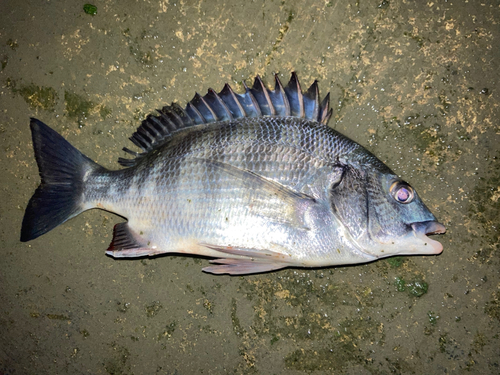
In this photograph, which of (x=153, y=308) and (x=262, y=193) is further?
(x=153, y=308)

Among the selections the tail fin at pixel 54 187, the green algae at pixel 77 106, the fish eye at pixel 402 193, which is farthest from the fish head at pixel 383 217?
the green algae at pixel 77 106

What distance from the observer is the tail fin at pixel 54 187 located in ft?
7.82

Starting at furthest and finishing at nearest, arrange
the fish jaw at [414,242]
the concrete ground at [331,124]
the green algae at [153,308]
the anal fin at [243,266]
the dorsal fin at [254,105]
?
the green algae at [153,308] → the concrete ground at [331,124] → the dorsal fin at [254,105] → the anal fin at [243,266] → the fish jaw at [414,242]

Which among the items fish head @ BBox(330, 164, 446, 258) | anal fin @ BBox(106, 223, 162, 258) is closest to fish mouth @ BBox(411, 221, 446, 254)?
fish head @ BBox(330, 164, 446, 258)

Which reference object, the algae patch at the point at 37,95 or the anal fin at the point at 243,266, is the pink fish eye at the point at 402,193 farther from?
the algae patch at the point at 37,95

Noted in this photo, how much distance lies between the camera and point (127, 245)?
7.37 feet

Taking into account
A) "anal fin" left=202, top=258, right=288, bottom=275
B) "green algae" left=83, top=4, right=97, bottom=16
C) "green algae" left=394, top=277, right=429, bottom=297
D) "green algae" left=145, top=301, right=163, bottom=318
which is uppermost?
"green algae" left=83, top=4, right=97, bottom=16

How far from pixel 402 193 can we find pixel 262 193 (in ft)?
2.93

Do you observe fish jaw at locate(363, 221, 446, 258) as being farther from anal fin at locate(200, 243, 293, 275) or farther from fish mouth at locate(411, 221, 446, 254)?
anal fin at locate(200, 243, 293, 275)

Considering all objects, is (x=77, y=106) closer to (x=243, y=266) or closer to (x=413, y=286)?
(x=243, y=266)

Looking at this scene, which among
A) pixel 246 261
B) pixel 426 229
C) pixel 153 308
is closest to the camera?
pixel 426 229

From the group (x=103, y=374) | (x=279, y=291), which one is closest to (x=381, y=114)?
(x=279, y=291)

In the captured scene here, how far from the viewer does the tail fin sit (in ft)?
7.82

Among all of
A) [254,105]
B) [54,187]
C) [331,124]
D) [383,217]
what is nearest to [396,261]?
[383,217]
